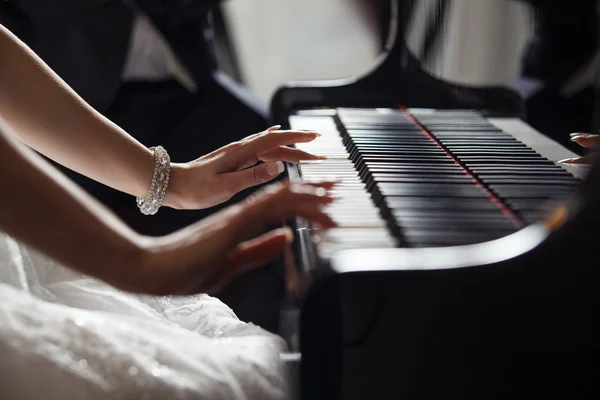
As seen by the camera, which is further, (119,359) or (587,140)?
(587,140)

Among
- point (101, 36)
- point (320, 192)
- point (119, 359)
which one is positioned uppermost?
point (101, 36)

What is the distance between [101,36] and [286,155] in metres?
1.30

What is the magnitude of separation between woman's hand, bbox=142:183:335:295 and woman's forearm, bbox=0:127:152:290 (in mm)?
21

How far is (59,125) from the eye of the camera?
1003 mm

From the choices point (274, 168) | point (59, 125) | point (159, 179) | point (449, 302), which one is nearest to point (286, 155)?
point (274, 168)

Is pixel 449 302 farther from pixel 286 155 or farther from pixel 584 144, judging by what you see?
pixel 584 144

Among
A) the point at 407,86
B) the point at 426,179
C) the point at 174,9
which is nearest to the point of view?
the point at 426,179

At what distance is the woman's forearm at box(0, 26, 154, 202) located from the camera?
987 mm

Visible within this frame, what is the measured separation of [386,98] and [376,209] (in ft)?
2.16

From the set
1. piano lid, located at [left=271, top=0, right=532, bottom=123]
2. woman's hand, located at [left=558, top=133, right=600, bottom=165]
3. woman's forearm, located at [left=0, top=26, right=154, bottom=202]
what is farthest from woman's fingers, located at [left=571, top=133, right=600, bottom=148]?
woman's forearm, located at [left=0, top=26, right=154, bottom=202]

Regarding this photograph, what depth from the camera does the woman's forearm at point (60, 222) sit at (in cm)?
62

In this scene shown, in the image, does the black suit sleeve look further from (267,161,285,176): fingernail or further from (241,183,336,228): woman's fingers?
(241,183,336,228): woman's fingers

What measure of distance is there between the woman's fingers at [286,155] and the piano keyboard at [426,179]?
2 centimetres

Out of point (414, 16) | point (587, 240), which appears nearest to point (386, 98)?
point (414, 16)
